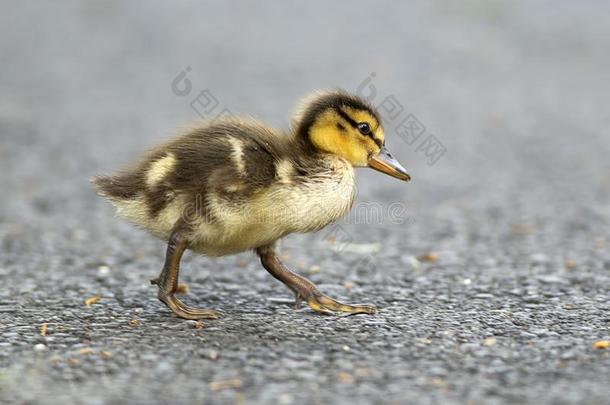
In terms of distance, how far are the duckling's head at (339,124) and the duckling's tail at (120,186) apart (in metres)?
0.82

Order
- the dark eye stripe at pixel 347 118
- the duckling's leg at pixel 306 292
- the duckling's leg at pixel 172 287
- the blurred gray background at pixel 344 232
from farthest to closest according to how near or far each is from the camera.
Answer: the duckling's leg at pixel 306 292, the dark eye stripe at pixel 347 118, the duckling's leg at pixel 172 287, the blurred gray background at pixel 344 232

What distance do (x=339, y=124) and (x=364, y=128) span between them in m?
0.14

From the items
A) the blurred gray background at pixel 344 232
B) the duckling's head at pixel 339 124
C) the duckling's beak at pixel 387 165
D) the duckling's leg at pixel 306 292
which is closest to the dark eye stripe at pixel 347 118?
the duckling's head at pixel 339 124

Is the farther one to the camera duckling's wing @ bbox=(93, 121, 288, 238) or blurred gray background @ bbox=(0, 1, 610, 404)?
duckling's wing @ bbox=(93, 121, 288, 238)

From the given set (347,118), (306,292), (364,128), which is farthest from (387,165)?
(306,292)

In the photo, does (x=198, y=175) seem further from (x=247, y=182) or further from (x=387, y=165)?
(x=387, y=165)

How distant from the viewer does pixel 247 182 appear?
4.35 metres

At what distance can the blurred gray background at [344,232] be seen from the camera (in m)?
3.81

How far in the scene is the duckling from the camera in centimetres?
438

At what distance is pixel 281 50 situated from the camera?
15.6m

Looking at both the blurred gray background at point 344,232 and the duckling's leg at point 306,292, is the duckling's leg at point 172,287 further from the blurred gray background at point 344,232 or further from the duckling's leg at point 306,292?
the duckling's leg at point 306,292

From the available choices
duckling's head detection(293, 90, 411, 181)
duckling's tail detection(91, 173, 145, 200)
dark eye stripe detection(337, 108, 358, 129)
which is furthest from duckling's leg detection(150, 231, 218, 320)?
dark eye stripe detection(337, 108, 358, 129)

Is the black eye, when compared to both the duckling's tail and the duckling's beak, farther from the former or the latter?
the duckling's tail

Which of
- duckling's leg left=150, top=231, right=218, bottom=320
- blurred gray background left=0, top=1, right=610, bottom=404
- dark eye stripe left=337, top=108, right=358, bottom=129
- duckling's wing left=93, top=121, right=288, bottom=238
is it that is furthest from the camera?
dark eye stripe left=337, top=108, right=358, bottom=129
